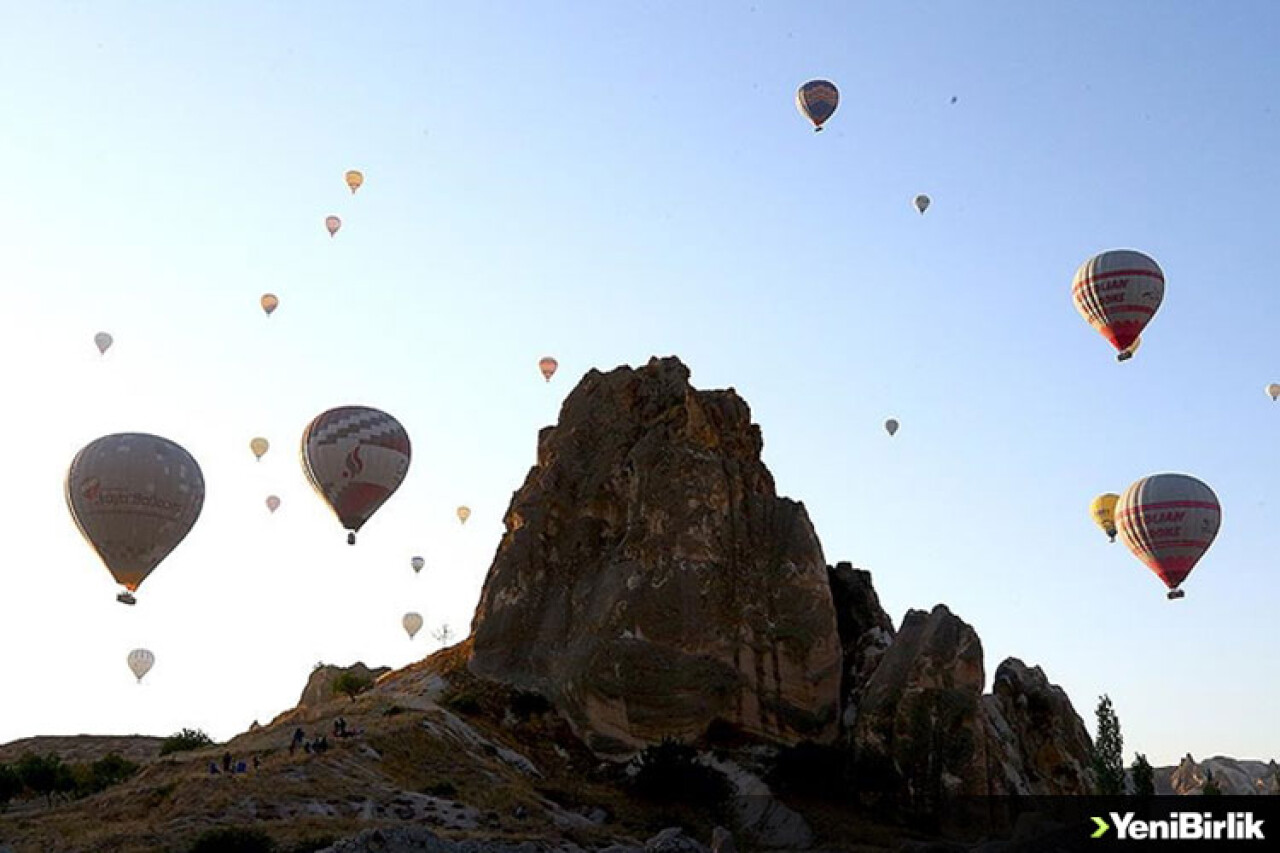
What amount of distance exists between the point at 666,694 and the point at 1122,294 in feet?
83.2

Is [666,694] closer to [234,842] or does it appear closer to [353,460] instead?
[353,460]

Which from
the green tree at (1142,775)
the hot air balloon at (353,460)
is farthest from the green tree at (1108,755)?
the hot air balloon at (353,460)

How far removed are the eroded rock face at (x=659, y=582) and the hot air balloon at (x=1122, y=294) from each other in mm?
15261

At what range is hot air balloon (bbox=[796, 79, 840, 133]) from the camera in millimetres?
69812

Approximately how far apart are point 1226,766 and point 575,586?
131 m

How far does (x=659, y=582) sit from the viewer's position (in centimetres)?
6475

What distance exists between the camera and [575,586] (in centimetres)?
6769

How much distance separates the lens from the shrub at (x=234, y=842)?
41.2m

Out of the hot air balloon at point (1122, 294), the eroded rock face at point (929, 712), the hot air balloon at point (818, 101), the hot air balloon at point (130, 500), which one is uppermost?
the hot air balloon at point (818, 101)

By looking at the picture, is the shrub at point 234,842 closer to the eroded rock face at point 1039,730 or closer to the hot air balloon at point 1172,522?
the eroded rock face at point 1039,730

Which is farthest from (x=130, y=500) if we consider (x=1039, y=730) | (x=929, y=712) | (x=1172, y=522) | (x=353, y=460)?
(x=1172, y=522)

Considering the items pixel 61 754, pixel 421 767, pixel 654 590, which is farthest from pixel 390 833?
pixel 61 754

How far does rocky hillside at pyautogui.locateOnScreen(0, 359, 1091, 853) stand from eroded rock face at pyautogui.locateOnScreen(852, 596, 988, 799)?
0.26ft

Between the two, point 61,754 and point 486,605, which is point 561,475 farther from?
point 61,754
